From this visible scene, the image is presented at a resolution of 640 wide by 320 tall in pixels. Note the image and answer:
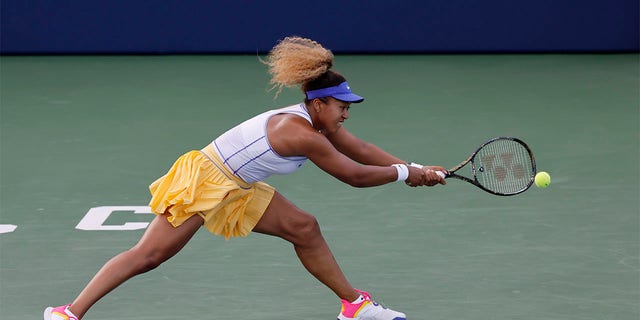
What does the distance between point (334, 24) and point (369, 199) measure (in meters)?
7.01

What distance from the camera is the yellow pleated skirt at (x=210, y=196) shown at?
5918 mm

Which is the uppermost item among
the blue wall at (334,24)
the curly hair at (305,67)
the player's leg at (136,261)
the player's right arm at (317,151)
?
the curly hair at (305,67)

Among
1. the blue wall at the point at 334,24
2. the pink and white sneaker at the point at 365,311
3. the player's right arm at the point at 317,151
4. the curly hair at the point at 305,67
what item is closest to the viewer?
the player's right arm at the point at 317,151

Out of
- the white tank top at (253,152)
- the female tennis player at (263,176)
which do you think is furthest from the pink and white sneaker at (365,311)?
the white tank top at (253,152)

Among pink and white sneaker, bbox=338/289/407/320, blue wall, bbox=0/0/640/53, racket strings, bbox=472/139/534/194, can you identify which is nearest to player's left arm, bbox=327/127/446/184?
racket strings, bbox=472/139/534/194

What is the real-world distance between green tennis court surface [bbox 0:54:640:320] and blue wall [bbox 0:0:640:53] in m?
0.78

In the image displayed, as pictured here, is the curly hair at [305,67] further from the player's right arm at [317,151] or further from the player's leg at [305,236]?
the player's leg at [305,236]

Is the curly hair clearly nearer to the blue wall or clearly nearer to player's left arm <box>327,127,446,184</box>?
Result: player's left arm <box>327,127,446,184</box>

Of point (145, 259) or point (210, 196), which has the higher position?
point (210, 196)

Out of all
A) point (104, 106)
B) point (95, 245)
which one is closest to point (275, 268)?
point (95, 245)

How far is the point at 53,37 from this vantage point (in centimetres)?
1581

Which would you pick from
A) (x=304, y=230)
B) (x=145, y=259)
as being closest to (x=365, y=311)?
(x=304, y=230)

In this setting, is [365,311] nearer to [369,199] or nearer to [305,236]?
[305,236]

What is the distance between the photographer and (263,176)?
6.10 meters
